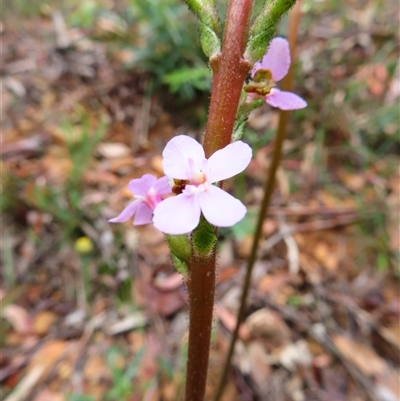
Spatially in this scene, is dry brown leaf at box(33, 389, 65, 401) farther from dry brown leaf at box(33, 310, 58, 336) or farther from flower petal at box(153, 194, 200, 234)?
flower petal at box(153, 194, 200, 234)

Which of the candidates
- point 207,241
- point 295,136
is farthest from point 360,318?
point 207,241

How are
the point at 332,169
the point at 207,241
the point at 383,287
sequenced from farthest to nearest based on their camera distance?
the point at 332,169, the point at 383,287, the point at 207,241

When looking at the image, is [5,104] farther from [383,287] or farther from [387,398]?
[387,398]

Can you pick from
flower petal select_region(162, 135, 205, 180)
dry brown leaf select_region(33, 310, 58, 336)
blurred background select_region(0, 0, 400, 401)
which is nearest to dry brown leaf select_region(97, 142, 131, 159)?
blurred background select_region(0, 0, 400, 401)

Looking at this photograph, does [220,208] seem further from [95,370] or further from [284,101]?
[95,370]

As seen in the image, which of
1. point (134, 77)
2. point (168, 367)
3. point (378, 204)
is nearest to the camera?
point (168, 367)

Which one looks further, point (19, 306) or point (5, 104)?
point (5, 104)
